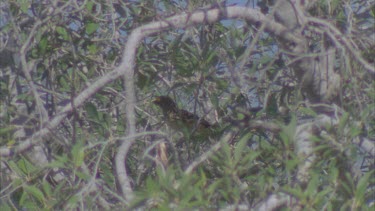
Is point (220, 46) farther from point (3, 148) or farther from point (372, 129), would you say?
point (3, 148)

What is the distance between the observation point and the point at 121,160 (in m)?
3.34

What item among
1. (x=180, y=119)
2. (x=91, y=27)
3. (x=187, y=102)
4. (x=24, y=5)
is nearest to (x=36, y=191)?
(x=24, y=5)

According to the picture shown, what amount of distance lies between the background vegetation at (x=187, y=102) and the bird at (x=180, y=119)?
60 mm

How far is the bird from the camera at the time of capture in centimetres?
500

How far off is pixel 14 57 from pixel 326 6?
1444mm

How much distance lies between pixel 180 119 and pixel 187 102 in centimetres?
38

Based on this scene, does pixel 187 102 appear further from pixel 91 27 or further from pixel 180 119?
pixel 91 27

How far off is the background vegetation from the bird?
6cm

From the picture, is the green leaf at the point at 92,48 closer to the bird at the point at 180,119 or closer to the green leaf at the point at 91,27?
the green leaf at the point at 91,27

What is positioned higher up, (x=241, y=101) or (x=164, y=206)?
(x=164, y=206)

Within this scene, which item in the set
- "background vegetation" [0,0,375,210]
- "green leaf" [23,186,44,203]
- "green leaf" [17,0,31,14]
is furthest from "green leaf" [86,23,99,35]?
"green leaf" [23,186,44,203]

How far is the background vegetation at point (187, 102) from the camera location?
338cm

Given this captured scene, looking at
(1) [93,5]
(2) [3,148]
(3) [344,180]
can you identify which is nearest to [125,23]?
(1) [93,5]

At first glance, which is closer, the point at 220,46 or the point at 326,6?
the point at 326,6
